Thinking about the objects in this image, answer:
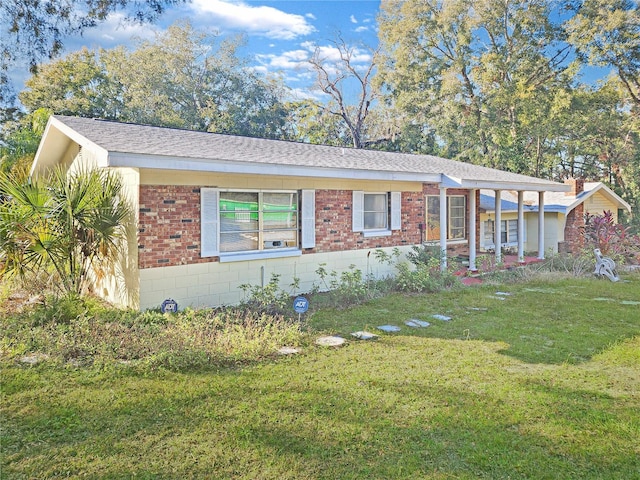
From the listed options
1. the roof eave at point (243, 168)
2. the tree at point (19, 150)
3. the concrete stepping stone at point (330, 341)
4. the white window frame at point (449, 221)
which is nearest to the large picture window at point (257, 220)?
the roof eave at point (243, 168)

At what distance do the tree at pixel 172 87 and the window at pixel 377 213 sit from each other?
1957 cm

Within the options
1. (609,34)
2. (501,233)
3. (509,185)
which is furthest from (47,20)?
(609,34)

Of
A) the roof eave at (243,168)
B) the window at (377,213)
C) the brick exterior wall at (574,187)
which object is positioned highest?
the brick exterior wall at (574,187)

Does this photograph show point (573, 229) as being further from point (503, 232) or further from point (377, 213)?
point (377, 213)

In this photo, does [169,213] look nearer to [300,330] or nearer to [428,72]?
[300,330]

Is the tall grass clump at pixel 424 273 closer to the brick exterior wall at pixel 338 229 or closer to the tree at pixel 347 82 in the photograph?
the brick exterior wall at pixel 338 229

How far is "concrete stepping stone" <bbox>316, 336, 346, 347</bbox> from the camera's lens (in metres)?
6.30

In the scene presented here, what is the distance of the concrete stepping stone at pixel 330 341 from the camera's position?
6.30 meters

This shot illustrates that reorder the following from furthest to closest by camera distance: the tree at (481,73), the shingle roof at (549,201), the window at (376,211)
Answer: the tree at (481,73) → the shingle roof at (549,201) → the window at (376,211)

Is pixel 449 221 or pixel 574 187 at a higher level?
pixel 574 187

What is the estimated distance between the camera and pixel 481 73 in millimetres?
24219

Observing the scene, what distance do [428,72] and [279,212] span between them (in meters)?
20.6

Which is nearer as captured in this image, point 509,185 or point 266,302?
point 266,302

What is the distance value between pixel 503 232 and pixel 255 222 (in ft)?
37.5
